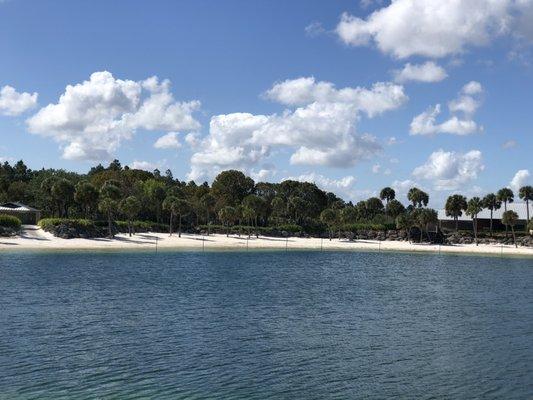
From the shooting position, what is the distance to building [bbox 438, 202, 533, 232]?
14575 cm

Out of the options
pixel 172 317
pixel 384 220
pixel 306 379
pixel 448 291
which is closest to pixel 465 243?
pixel 384 220

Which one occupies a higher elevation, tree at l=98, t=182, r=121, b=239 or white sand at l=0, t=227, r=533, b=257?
tree at l=98, t=182, r=121, b=239

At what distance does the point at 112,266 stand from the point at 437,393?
52.1 meters

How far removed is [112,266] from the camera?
226 ft

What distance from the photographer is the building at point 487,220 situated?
145750 mm

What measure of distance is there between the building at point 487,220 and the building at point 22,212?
325ft

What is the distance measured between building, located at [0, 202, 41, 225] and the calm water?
53.3 meters

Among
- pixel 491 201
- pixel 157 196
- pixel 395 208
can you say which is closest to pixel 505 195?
pixel 491 201

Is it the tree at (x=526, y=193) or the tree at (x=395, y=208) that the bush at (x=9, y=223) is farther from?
the tree at (x=526, y=193)

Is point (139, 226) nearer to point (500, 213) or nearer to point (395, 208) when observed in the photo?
point (395, 208)

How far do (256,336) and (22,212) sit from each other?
95.1 m

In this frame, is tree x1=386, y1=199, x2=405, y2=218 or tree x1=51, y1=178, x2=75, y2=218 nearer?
tree x1=51, y1=178, x2=75, y2=218

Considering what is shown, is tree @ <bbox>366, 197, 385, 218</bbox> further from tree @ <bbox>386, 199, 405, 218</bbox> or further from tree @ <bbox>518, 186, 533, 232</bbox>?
tree @ <bbox>518, 186, 533, 232</bbox>

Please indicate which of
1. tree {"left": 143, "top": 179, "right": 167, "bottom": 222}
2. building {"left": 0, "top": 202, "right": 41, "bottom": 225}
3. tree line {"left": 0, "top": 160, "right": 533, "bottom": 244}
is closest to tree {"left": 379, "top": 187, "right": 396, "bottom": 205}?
tree line {"left": 0, "top": 160, "right": 533, "bottom": 244}
